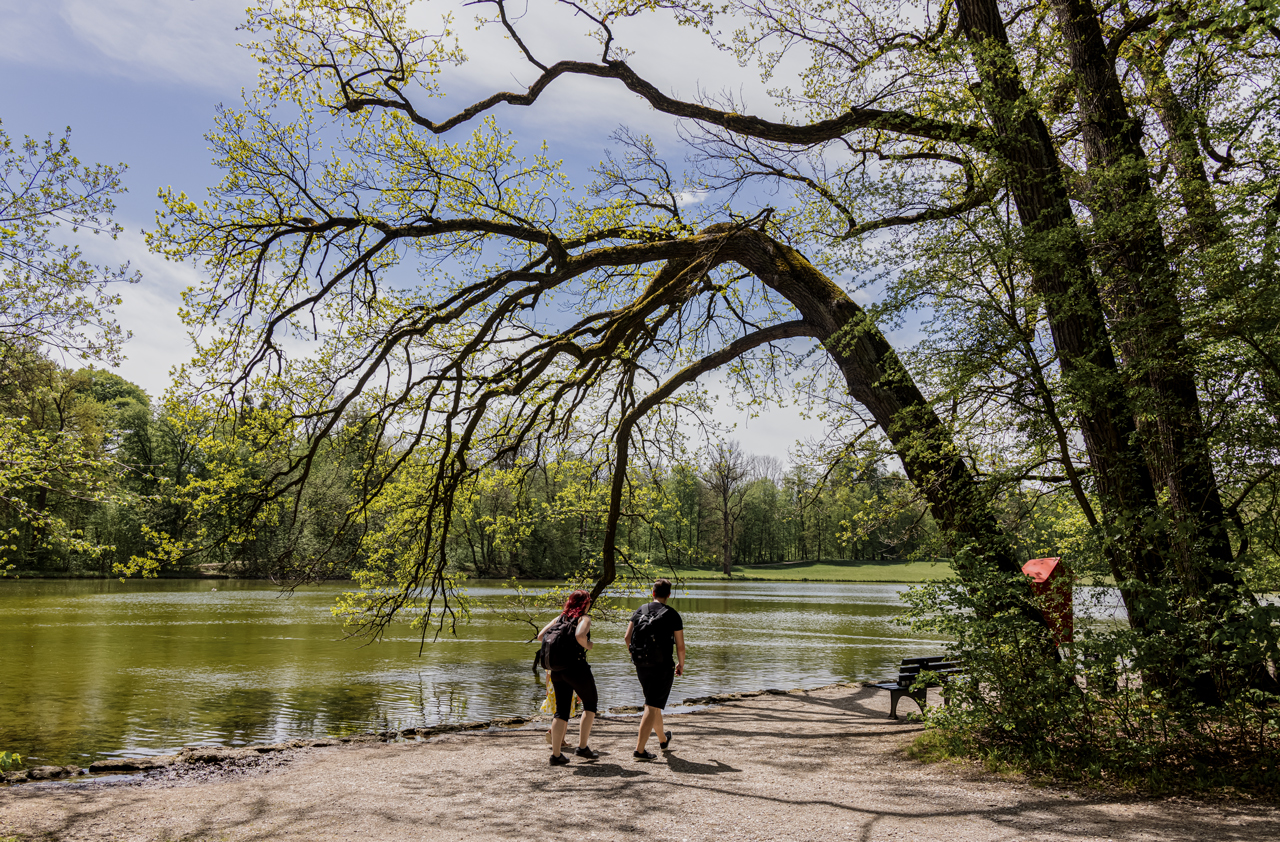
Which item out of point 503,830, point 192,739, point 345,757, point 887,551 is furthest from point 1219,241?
point 192,739

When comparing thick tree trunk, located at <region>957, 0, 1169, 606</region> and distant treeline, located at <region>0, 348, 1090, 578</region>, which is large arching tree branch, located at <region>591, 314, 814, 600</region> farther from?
thick tree trunk, located at <region>957, 0, 1169, 606</region>

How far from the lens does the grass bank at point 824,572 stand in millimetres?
73125

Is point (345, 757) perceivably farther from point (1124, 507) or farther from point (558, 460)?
point (1124, 507)

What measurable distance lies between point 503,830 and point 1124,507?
5.81 m

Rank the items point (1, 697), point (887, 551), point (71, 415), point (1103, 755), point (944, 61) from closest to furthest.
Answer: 1. point (1103, 755)
2. point (944, 61)
3. point (887, 551)
4. point (1, 697)
5. point (71, 415)

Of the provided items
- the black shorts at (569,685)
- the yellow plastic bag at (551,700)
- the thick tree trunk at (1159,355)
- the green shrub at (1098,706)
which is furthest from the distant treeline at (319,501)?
the black shorts at (569,685)

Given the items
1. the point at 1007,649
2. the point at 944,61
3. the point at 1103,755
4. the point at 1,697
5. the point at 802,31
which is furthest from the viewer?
the point at 1,697

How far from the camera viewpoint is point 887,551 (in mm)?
10523

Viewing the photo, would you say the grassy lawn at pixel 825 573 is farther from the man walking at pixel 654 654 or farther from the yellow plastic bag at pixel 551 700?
the man walking at pixel 654 654

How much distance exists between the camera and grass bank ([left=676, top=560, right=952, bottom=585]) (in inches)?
2879

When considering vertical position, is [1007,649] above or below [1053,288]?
below

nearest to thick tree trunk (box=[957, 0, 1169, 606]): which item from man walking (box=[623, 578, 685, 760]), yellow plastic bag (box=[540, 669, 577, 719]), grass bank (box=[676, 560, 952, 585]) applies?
man walking (box=[623, 578, 685, 760])

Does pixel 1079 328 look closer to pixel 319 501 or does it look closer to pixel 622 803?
pixel 622 803

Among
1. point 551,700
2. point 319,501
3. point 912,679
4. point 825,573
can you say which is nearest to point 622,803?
point 551,700
